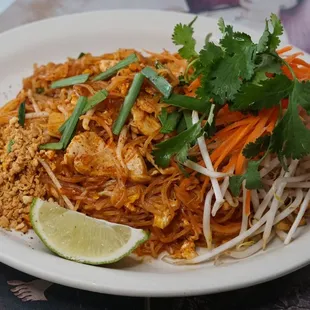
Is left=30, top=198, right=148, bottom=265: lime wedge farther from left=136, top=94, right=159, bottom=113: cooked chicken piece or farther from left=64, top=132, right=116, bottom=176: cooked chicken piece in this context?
left=136, top=94, right=159, bottom=113: cooked chicken piece

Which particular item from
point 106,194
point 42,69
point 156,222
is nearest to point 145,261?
point 156,222

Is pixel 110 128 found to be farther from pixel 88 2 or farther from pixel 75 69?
pixel 88 2

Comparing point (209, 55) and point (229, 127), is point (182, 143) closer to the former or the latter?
point (229, 127)

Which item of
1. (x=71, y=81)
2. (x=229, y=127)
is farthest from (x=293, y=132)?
(x=71, y=81)

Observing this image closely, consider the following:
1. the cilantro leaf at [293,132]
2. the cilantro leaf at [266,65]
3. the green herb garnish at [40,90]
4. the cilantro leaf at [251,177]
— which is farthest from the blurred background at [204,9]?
the cilantro leaf at [251,177]

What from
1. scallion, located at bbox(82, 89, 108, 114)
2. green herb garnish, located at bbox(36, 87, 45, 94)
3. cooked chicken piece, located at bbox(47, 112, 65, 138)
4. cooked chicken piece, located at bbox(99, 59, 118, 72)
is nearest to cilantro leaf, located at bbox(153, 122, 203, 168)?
scallion, located at bbox(82, 89, 108, 114)

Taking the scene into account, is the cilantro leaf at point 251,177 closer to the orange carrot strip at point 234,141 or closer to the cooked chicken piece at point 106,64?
the orange carrot strip at point 234,141
